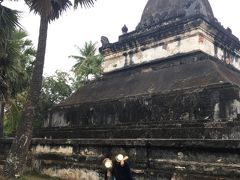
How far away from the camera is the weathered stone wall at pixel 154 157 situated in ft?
19.3

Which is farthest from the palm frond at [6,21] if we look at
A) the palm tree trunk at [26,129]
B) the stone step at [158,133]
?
the stone step at [158,133]

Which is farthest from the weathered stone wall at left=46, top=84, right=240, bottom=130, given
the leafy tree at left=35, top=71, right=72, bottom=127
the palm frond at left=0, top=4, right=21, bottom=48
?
the leafy tree at left=35, top=71, right=72, bottom=127

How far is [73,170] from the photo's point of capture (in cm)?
877

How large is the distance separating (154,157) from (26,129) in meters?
3.25

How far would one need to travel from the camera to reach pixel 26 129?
8.27 metres

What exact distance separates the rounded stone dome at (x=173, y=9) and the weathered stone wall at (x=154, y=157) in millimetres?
5832

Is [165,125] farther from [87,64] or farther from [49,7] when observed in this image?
[87,64]

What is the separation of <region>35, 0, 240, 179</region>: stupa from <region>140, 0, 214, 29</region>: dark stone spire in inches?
1.8

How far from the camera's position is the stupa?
6.63 meters

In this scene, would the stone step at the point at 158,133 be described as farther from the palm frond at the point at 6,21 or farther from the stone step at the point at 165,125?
the palm frond at the point at 6,21

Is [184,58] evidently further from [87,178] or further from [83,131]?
[87,178]

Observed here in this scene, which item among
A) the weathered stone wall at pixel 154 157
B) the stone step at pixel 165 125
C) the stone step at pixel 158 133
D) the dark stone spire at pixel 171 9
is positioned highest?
the dark stone spire at pixel 171 9

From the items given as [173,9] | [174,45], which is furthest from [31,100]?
[173,9]

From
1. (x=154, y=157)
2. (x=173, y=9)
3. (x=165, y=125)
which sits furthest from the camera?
(x=173, y=9)
